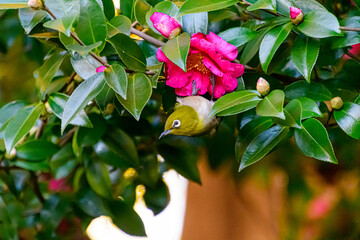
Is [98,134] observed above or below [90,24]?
below

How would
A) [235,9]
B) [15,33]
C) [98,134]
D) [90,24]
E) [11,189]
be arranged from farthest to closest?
[15,33] → [11,189] → [98,134] → [235,9] → [90,24]

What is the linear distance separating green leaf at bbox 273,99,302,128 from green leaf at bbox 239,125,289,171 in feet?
0.13

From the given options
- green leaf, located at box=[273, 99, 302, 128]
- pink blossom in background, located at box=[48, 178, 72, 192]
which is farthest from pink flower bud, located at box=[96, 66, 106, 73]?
pink blossom in background, located at box=[48, 178, 72, 192]

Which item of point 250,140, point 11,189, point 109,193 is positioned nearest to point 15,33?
point 11,189

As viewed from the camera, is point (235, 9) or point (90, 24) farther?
point (235, 9)

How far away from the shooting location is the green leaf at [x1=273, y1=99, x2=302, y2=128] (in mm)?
538

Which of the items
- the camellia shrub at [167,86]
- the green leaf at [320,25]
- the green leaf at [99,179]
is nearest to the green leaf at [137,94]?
the camellia shrub at [167,86]

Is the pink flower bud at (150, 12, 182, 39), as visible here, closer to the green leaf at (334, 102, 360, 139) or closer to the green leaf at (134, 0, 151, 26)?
the green leaf at (134, 0, 151, 26)

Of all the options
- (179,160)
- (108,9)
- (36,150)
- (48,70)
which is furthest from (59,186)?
(108,9)

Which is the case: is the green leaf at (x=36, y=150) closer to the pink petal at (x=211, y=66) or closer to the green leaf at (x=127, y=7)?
the green leaf at (x=127, y=7)

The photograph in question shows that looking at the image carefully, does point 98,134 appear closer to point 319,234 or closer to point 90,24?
point 90,24

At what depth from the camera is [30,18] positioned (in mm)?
619

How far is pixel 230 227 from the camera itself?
1858mm

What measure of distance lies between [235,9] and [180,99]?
0.18 meters
